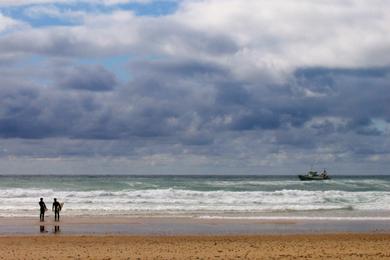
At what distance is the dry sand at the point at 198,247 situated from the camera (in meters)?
18.3

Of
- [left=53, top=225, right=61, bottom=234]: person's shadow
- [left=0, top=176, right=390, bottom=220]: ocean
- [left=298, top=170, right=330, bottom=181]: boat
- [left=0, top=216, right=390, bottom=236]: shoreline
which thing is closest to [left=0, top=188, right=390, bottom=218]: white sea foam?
[left=0, top=176, right=390, bottom=220]: ocean

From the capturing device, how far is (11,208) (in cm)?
3950

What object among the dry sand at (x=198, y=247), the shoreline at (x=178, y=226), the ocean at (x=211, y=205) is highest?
the ocean at (x=211, y=205)

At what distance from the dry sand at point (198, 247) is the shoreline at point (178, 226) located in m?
1.68

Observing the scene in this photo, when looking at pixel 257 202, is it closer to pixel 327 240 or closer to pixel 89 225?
pixel 89 225

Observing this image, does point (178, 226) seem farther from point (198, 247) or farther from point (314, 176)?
point (314, 176)

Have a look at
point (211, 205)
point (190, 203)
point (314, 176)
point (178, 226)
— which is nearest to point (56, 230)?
point (178, 226)

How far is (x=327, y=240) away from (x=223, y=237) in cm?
396

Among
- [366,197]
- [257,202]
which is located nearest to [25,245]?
[257,202]

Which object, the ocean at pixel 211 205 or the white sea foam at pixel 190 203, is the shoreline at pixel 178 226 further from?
the white sea foam at pixel 190 203

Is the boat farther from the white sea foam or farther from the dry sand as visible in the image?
the dry sand

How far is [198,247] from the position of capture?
2044 centimetres

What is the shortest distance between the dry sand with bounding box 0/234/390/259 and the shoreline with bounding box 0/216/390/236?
168 cm

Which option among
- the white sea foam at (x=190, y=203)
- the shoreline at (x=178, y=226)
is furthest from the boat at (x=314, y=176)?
the shoreline at (x=178, y=226)
